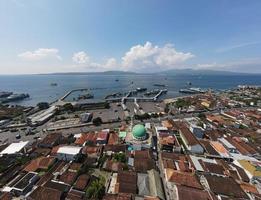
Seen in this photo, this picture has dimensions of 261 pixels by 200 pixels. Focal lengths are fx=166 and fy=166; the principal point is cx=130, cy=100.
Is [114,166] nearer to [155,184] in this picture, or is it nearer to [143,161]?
[143,161]

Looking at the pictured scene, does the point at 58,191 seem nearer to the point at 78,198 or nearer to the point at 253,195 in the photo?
the point at 78,198

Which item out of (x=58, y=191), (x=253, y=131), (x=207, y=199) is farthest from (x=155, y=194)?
(x=253, y=131)

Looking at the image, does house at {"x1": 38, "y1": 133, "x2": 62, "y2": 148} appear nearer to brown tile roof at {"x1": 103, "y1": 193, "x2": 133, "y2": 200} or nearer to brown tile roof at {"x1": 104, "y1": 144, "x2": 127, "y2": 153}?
brown tile roof at {"x1": 104, "y1": 144, "x2": 127, "y2": 153}

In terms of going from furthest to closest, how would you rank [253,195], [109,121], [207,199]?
[109,121] < [253,195] < [207,199]

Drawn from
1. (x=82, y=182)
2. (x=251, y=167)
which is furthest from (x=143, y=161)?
(x=251, y=167)

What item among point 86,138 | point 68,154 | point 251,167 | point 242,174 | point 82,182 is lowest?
point 242,174

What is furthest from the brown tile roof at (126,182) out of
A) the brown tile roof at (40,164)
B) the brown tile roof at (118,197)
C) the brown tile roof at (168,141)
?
the brown tile roof at (40,164)
